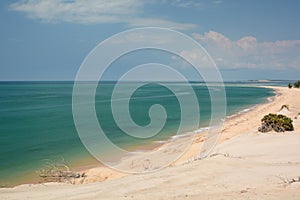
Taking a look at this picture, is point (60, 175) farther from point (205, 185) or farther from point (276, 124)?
point (276, 124)

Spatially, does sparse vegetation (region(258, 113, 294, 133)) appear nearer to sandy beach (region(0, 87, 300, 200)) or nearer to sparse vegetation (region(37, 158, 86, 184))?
sandy beach (region(0, 87, 300, 200))

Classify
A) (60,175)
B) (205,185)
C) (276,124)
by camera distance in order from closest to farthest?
1. (205,185)
2. (60,175)
3. (276,124)

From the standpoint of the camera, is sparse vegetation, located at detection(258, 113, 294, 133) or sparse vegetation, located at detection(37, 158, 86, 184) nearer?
sparse vegetation, located at detection(37, 158, 86, 184)

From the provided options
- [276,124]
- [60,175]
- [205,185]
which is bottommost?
[60,175]

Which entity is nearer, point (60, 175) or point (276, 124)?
point (60, 175)

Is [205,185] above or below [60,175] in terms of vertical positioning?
above

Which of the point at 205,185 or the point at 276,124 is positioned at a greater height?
the point at 276,124

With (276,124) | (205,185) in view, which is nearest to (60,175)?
(205,185)

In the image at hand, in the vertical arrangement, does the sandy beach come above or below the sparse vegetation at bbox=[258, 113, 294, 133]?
→ below

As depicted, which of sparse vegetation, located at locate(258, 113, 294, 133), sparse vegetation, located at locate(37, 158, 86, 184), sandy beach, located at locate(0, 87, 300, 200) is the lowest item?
sparse vegetation, located at locate(37, 158, 86, 184)

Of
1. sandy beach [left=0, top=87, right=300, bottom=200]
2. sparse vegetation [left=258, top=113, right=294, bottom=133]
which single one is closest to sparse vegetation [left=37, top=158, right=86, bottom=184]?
sandy beach [left=0, top=87, right=300, bottom=200]

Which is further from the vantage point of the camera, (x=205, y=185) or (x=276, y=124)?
(x=276, y=124)

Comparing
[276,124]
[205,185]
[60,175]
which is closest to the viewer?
[205,185]

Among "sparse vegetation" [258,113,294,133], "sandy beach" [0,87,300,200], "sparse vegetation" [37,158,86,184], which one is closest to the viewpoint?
"sandy beach" [0,87,300,200]
